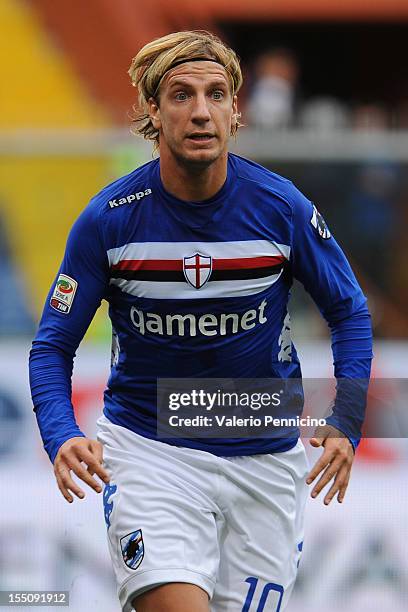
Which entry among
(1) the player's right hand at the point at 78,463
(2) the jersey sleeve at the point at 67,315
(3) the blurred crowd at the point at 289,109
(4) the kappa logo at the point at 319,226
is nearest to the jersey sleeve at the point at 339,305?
(4) the kappa logo at the point at 319,226

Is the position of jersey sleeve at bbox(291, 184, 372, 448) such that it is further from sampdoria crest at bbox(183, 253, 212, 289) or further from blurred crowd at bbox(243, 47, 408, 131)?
blurred crowd at bbox(243, 47, 408, 131)

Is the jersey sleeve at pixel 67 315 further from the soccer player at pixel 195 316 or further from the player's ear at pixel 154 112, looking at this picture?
the player's ear at pixel 154 112

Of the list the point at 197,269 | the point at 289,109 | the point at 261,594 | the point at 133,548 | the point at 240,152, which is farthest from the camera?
the point at 289,109

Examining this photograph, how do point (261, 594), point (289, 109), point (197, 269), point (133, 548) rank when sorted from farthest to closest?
1. point (289, 109)
2. point (261, 594)
3. point (197, 269)
4. point (133, 548)

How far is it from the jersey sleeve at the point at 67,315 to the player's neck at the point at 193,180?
0.27 m

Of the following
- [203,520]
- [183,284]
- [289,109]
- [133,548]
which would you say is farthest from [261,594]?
[289,109]

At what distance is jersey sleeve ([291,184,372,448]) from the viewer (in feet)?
13.1

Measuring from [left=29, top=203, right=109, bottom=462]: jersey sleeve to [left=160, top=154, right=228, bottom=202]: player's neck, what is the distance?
10.4 inches

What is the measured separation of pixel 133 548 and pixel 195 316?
2.47ft

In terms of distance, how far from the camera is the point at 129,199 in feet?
13.1

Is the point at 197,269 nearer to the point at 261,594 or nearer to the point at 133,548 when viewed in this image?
the point at 133,548

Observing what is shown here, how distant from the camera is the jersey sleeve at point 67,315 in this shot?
3949 mm

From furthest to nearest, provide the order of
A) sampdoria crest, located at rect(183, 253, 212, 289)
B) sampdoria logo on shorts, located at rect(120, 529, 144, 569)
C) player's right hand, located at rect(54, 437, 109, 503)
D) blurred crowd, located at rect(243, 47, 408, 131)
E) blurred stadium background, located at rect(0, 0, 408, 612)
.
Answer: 1. blurred crowd, located at rect(243, 47, 408, 131)
2. blurred stadium background, located at rect(0, 0, 408, 612)
3. sampdoria crest, located at rect(183, 253, 212, 289)
4. sampdoria logo on shorts, located at rect(120, 529, 144, 569)
5. player's right hand, located at rect(54, 437, 109, 503)

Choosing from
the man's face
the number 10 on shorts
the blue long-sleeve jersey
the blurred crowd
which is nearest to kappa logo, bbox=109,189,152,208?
the blue long-sleeve jersey
